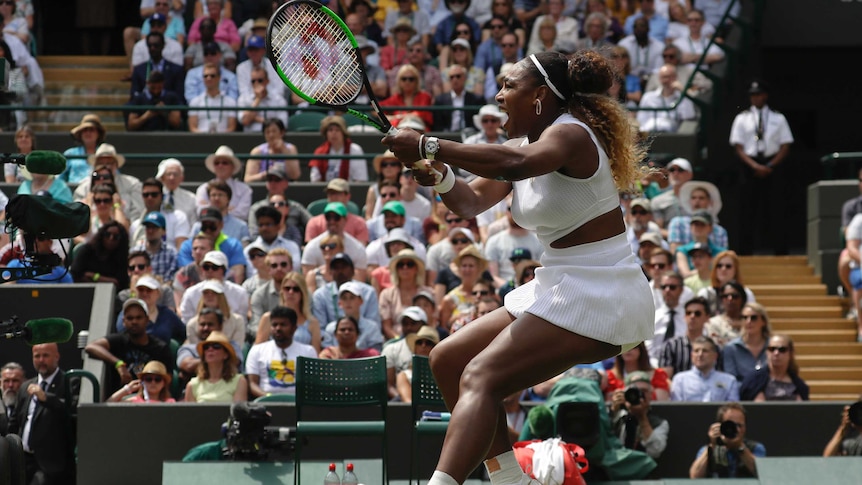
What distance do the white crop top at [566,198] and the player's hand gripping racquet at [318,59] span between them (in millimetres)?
812

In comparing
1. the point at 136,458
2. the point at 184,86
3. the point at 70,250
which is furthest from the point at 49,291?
the point at 184,86

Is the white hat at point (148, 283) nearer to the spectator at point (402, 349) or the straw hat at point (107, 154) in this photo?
the spectator at point (402, 349)

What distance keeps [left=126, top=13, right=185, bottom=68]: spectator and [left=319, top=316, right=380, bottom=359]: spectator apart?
6.56 metres

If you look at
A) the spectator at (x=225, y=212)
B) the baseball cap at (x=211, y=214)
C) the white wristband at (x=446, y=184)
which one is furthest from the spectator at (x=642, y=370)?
the white wristband at (x=446, y=184)

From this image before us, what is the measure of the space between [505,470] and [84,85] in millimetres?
14297

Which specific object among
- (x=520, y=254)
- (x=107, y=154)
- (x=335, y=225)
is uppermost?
(x=107, y=154)

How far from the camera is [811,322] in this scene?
46.1 feet

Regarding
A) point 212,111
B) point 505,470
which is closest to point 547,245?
point 505,470

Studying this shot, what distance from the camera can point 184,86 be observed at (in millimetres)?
16875

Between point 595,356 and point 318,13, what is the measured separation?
6.38 feet

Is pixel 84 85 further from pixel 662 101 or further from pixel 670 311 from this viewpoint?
pixel 670 311

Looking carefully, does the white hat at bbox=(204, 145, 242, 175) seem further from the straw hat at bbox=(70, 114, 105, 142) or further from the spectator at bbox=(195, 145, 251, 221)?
the straw hat at bbox=(70, 114, 105, 142)

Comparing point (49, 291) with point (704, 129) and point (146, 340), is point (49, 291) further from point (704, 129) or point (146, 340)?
point (704, 129)

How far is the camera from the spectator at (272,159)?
15133mm
